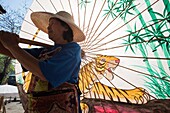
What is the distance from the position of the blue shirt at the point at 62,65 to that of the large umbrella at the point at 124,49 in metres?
0.39

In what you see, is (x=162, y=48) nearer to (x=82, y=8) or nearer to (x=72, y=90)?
(x=72, y=90)

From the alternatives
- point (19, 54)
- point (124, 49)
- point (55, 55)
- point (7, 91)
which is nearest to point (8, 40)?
point (19, 54)

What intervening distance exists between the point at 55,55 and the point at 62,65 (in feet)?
0.27

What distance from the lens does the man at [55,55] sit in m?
1.12

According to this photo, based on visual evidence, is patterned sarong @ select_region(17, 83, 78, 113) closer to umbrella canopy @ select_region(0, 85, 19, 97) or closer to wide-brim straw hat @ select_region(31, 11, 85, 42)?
wide-brim straw hat @ select_region(31, 11, 85, 42)

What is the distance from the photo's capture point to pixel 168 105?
1.34 m

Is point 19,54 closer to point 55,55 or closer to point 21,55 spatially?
point 21,55

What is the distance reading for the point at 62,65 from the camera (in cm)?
117

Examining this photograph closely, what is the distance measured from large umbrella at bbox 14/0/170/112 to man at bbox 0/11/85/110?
0.26 meters

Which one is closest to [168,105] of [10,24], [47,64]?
[47,64]

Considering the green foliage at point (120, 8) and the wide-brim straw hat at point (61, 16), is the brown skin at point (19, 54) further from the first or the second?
the green foliage at point (120, 8)

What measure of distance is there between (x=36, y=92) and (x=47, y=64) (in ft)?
0.87

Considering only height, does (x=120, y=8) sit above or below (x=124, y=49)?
above

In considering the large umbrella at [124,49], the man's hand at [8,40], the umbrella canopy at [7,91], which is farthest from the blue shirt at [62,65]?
the umbrella canopy at [7,91]
